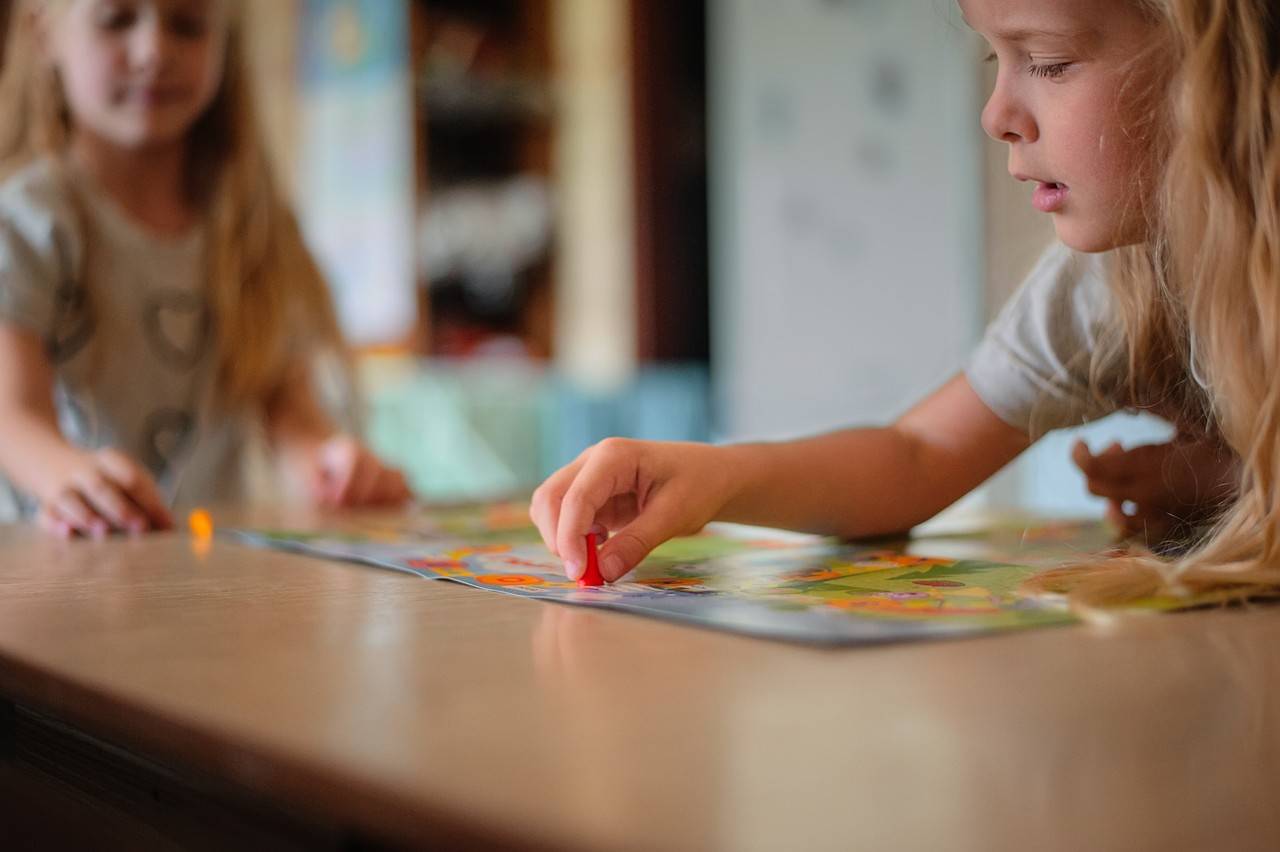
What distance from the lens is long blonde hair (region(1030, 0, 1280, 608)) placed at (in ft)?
2.00

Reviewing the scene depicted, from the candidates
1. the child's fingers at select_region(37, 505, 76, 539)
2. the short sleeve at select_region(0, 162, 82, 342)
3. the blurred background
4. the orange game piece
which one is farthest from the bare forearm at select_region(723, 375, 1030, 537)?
the blurred background

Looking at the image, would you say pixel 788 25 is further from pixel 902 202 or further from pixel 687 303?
pixel 687 303

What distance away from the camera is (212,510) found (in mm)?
1179

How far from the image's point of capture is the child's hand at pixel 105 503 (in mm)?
975

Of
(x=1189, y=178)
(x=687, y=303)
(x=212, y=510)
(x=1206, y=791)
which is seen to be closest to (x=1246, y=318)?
(x=1189, y=178)

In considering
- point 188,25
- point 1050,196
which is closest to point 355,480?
point 188,25

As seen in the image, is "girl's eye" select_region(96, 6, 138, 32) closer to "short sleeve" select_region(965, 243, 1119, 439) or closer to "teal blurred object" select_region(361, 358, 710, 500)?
"short sleeve" select_region(965, 243, 1119, 439)

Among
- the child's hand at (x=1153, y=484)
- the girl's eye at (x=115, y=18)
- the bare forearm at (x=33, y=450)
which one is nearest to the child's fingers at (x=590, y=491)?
the child's hand at (x=1153, y=484)

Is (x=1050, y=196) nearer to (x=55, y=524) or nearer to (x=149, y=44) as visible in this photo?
(x=55, y=524)

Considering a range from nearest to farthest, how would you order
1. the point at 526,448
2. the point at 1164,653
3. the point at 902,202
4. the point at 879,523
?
the point at 1164,653 < the point at 879,523 < the point at 902,202 < the point at 526,448

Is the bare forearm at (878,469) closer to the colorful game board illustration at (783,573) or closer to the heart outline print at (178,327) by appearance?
the colorful game board illustration at (783,573)

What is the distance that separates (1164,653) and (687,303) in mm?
3108

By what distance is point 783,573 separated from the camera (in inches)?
26.0

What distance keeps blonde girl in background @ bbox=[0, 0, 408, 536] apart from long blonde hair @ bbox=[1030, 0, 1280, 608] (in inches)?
30.3
